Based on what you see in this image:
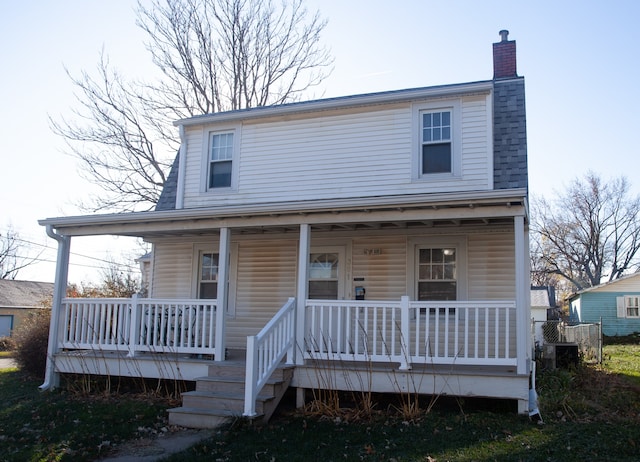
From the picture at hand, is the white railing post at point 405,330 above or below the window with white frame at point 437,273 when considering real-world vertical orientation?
below

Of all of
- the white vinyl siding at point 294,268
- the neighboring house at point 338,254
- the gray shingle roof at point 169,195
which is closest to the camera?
the neighboring house at point 338,254

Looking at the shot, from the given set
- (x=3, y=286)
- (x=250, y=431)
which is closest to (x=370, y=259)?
(x=250, y=431)

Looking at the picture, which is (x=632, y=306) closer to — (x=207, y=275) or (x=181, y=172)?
(x=207, y=275)

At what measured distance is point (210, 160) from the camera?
40.2 feet

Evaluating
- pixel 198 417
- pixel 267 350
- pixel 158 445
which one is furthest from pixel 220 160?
pixel 158 445

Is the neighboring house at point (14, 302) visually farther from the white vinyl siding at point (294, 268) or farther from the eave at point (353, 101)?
the eave at point (353, 101)

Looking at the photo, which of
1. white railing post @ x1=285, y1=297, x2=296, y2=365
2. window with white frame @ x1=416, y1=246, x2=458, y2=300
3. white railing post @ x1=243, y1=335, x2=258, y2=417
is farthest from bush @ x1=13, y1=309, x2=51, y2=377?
window with white frame @ x1=416, y1=246, x2=458, y2=300

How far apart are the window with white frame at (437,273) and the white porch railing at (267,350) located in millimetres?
2764

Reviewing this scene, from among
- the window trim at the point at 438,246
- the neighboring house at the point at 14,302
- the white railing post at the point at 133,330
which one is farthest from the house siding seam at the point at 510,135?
the neighboring house at the point at 14,302

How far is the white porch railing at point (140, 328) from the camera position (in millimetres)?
9383

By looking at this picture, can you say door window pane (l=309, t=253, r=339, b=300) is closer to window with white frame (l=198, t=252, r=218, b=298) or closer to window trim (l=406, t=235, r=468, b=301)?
window trim (l=406, t=235, r=468, b=301)

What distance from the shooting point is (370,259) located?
10734 millimetres

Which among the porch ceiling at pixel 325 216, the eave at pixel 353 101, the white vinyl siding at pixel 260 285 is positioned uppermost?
the eave at pixel 353 101

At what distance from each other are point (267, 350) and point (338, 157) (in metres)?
4.67
